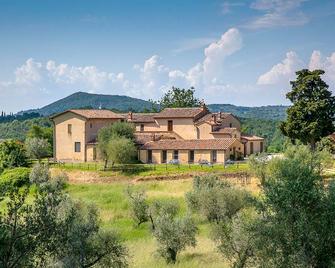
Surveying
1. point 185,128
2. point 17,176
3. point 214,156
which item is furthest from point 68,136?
point 214,156

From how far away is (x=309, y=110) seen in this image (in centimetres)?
4888

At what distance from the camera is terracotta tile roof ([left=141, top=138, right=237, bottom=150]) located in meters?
55.7

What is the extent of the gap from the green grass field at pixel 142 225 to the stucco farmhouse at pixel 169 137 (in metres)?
8.70

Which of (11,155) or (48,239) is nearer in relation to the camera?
(48,239)

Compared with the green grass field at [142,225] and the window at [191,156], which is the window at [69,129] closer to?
the green grass field at [142,225]

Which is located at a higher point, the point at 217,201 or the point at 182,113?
the point at 182,113

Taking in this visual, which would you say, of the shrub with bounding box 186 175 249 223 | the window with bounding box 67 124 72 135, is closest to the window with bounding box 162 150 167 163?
the window with bounding box 67 124 72 135

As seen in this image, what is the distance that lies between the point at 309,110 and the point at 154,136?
68.1ft

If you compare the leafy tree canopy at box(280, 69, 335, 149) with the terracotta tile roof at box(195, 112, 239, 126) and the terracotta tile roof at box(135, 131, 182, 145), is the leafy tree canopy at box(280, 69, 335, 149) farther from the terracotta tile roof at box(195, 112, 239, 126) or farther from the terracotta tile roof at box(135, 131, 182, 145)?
the terracotta tile roof at box(135, 131, 182, 145)

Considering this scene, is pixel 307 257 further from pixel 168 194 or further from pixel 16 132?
pixel 16 132

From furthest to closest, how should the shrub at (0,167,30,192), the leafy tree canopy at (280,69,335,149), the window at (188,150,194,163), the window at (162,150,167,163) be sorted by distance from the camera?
the window at (162,150,167,163)
the window at (188,150,194,163)
the shrub at (0,167,30,192)
the leafy tree canopy at (280,69,335,149)

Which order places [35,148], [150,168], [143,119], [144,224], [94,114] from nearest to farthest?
[144,224] < [150,168] < [35,148] < [94,114] < [143,119]

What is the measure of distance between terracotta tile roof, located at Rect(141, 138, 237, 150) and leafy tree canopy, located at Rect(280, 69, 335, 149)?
756 centimetres

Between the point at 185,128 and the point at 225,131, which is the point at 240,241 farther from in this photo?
the point at 185,128
